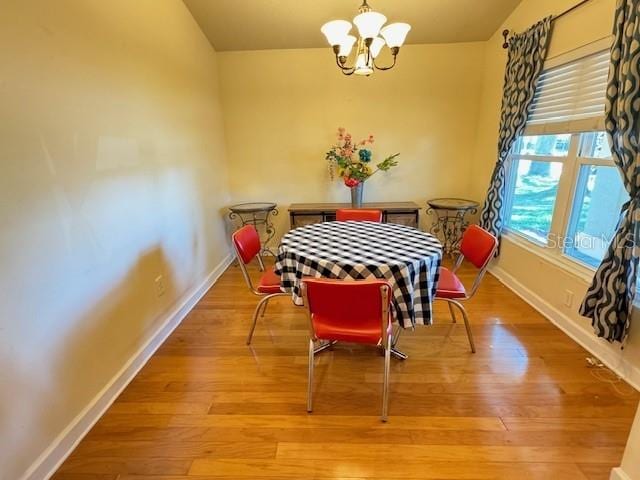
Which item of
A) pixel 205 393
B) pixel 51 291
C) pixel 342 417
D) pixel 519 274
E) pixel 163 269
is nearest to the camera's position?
pixel 51 291

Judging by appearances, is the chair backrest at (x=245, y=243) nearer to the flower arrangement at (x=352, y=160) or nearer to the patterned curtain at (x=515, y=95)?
the flower arrangement at (x=352, y=160)

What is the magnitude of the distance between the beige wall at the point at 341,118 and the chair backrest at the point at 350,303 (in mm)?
2468

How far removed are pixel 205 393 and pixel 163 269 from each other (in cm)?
100

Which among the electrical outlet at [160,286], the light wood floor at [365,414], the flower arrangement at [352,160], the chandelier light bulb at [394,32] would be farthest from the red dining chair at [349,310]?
the flower arrangement at [352,160]

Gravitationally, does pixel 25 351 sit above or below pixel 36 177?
below

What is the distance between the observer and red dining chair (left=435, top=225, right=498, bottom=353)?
6.38 ft

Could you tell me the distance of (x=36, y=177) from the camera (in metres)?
1.34

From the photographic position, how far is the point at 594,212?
7.09 ft

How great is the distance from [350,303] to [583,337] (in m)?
1.76

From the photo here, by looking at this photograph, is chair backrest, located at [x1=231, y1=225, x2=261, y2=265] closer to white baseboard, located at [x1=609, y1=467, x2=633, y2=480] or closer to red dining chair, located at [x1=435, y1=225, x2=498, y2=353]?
red dining chair, located at [x1=435, y1=225, x2=498, y2=353]

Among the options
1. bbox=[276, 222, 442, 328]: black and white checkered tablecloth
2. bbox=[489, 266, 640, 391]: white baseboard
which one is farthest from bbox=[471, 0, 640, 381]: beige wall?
bbox=[276, 222, 442, 328]: black and white checkered tablecloth

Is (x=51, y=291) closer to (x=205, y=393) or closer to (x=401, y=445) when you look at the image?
(x=205, y=393)

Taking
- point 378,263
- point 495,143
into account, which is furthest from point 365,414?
point 495,143

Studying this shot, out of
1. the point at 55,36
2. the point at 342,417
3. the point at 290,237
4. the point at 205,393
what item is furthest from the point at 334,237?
the point at 55,36
